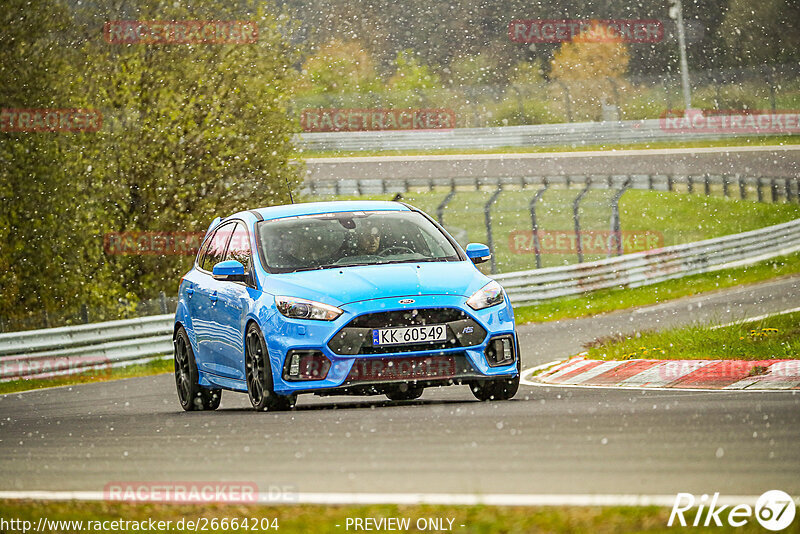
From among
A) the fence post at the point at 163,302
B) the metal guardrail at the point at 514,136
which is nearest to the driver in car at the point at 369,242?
the fence post at the point at 163,302

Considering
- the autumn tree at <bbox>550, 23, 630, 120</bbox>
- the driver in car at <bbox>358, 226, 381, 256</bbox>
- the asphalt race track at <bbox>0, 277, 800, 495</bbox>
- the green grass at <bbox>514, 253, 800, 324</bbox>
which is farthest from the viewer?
the autumn tree at <bbox>550, 23, 630, 120</bbox>

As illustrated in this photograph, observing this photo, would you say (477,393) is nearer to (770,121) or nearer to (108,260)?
(108,260)

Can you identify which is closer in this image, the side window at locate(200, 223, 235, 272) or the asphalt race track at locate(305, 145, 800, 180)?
the side window at locate(200, 223, 235, 272)

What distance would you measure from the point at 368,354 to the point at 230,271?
60.0 inches

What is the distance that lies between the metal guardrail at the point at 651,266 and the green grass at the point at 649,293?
21cm

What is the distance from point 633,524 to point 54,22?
2208cm

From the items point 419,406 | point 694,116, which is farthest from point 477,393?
point 694,116

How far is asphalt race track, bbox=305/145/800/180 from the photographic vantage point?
46875 mm

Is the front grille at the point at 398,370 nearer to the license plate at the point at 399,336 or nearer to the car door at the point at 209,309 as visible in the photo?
the license plate at the point at 399,336

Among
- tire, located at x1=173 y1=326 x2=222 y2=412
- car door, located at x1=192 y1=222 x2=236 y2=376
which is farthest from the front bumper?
tire, located at x1=173 y1=326 x2=222 y2=412

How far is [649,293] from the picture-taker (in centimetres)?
2683

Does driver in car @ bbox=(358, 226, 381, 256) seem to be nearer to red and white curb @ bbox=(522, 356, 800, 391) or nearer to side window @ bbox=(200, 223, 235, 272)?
side window @ bbox=(200, 223, 235, 272)

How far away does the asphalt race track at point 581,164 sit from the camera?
46.9m

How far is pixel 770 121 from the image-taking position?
177ft
